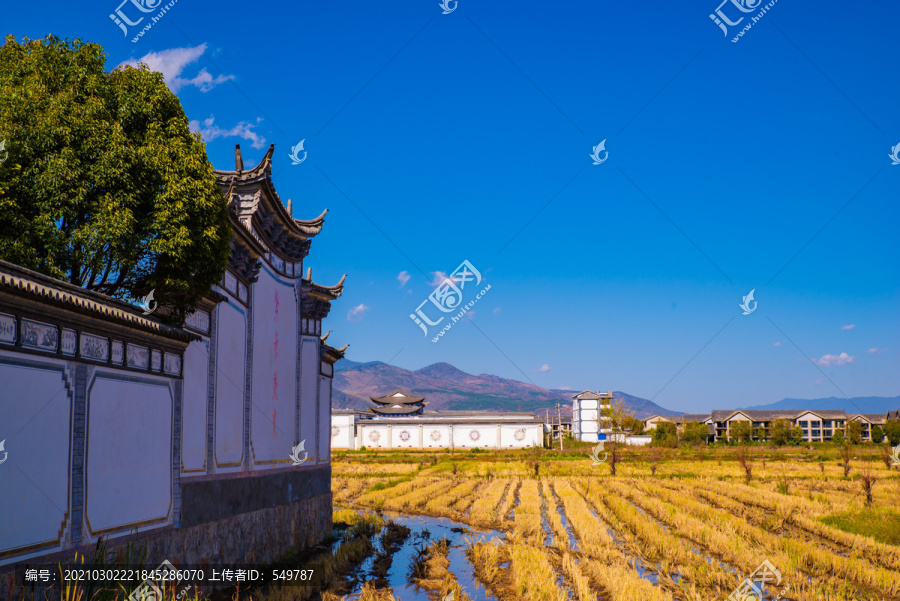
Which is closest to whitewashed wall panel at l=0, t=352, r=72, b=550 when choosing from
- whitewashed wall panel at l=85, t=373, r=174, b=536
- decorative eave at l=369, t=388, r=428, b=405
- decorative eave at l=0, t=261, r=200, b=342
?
whitewashed wall panel at l=85, t=373, r=174, b=536

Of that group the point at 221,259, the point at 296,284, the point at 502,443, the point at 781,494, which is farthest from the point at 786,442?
the point at 221,259

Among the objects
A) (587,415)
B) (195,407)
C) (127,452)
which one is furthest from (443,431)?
(127,452)

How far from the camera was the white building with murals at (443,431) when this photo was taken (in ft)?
272

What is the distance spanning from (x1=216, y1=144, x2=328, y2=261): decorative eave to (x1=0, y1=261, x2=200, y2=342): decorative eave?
5.37 metres

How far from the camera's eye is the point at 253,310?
1723 cm

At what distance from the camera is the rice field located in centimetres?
1299

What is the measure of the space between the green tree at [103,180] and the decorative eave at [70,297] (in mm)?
1234

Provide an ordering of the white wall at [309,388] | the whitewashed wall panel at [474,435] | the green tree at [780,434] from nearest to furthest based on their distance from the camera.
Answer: the white wall at [309,388], the whitewashed wall panel at [474,435], the green tree at [780,434]

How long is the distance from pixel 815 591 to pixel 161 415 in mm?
11362

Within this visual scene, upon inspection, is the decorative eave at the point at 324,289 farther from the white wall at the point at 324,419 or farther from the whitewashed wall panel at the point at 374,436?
the whitewashed wall panel at the point at 374,436

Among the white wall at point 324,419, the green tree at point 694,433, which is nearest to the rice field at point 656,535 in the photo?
the white wall at point 324,419

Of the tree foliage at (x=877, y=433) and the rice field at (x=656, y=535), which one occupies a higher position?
the rice field at (x=656, y=535)

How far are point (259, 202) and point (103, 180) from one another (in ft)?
19.3

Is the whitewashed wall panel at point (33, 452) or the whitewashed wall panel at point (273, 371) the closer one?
the whitewashed wall panel at point (33, 452)
